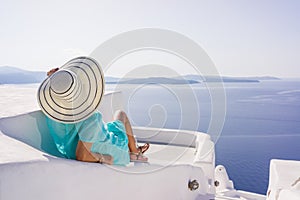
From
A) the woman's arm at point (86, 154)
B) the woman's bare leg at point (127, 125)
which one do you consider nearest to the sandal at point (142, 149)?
the woman's bare leg at point (127, 125)

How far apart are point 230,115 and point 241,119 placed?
3.46 ft

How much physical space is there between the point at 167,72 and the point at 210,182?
1414 mm

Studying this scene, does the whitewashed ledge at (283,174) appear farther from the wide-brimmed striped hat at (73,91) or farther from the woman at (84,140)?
the wide-brimmed striped hat at (73,91)

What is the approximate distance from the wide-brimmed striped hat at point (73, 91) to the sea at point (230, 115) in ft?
0.86

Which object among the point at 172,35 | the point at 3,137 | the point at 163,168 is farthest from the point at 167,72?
the point at 3,137

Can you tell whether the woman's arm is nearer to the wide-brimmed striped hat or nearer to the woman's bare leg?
the wide-brimmed striped hat

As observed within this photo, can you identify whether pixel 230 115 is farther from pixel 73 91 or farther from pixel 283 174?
pixel 73 91

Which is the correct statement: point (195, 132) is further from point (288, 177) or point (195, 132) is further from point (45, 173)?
point (45, 173)

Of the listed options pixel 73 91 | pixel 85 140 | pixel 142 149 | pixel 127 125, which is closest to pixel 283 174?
pixel 142 149

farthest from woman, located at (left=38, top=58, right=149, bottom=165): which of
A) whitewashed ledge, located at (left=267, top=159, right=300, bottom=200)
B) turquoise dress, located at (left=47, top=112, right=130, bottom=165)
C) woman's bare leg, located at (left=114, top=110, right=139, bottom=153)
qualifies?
whitewashed ledge, located at (left=267, top=159, right=300, bottom=200)

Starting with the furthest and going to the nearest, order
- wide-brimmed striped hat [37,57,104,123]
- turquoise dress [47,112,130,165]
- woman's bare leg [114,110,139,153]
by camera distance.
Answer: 1. woman's bare leg [114,110,139,153]
2. turquoise dress [47,112,130,165]
3. wide-brimmed striped hat [37,57,104,123]

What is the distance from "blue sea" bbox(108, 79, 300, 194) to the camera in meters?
2.74

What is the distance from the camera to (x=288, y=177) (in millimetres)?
2090

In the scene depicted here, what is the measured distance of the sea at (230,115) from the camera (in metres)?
2.38
